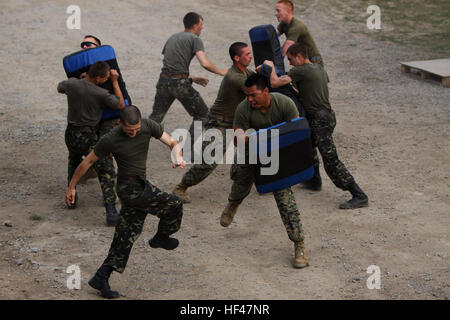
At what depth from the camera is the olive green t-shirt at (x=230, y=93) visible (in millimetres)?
9180

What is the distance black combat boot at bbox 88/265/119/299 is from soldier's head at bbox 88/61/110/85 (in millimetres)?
2695

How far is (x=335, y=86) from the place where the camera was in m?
14.7

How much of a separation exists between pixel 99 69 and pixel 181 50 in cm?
235

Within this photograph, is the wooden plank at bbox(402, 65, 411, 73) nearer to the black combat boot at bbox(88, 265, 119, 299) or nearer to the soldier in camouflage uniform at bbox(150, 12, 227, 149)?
the soldier in camouflage uniform at bbox(150, 12, 227, 149)

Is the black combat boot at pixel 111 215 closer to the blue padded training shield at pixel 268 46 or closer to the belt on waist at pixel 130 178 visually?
the belt on waist at pixel 130 178

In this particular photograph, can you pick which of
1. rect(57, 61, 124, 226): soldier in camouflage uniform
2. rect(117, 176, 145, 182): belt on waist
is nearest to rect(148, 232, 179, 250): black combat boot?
rect(117, 176, 145, 182): belt on waist

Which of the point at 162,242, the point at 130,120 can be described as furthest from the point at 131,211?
the point at 130,120

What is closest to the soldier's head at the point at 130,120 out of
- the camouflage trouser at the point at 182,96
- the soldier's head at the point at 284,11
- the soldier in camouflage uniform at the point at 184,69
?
the soldier in camouflage uniform at the point at 184,69

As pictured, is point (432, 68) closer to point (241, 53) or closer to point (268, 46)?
point (268, 46)

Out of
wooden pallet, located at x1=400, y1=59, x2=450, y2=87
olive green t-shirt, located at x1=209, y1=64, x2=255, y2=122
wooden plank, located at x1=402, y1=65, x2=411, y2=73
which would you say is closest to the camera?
olive green t-shirt, located at x1=209, y1=64, x2=255, y2=122

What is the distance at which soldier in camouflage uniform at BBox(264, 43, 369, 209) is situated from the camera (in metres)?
9.06

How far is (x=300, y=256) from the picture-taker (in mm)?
7816
